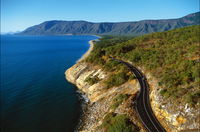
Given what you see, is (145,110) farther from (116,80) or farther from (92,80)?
(92,80)

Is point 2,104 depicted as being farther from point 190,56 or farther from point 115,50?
point 190,56

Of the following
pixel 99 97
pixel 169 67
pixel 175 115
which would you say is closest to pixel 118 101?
pixel 99 97

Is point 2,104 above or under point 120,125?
under

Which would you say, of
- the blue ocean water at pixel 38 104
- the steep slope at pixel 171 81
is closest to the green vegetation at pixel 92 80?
the steep slope at pixel 171 81

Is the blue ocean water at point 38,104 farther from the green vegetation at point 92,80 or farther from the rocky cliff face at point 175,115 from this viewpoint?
the rocky cliff face at point 175,115

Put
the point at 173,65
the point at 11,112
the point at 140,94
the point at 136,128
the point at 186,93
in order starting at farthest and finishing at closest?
the point at 173,65, the point at 11,112, the point at 140,94, the point at 186,93, the point at 136,128

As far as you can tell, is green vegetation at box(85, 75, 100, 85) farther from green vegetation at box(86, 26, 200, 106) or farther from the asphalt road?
the asphalt road

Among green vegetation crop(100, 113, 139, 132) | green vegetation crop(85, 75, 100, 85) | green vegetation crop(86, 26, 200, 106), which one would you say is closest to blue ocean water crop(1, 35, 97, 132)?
green vegetation crop(85, 75, 100, 85)

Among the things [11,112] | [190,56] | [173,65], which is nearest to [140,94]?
[173,65]
